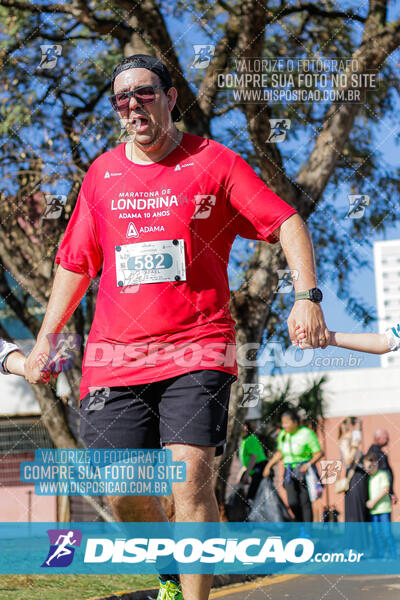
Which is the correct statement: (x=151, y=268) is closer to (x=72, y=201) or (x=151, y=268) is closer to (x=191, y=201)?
(x=191, y=201)

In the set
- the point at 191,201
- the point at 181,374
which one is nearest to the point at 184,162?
the point at 191,201

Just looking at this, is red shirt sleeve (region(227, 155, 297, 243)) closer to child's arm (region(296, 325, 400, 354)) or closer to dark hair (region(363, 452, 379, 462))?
child's arm (region(296, 325, 400, 354))

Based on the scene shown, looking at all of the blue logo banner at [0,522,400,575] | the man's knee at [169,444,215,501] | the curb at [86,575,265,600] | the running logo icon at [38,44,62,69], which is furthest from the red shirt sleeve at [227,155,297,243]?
the running logo icon at [38,44,62,69]

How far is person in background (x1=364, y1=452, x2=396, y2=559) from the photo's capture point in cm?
856

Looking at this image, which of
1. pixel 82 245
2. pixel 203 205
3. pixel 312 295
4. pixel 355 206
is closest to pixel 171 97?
pixel 203 205

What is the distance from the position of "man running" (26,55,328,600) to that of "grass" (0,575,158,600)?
2519 mm

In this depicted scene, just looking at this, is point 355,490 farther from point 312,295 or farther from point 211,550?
point 312,295

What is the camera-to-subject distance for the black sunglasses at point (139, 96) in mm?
3393

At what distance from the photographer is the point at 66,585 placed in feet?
20.4

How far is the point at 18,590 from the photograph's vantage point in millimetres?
5750

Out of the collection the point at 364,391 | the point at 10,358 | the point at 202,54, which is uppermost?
the point at 364,391

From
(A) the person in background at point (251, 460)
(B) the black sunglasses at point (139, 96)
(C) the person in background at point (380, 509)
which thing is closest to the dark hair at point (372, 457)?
(C) the person in background at point (380, 509)

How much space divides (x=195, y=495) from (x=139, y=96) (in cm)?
159

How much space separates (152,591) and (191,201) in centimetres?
393
